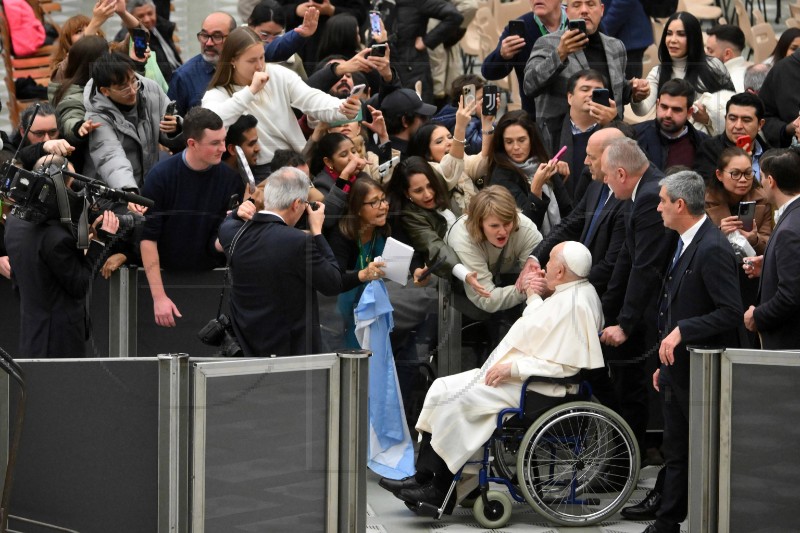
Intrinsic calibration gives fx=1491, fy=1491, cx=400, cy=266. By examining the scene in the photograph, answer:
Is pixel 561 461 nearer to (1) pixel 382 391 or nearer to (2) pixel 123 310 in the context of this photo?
(1) pixel 382 391

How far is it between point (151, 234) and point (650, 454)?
2.94 metres

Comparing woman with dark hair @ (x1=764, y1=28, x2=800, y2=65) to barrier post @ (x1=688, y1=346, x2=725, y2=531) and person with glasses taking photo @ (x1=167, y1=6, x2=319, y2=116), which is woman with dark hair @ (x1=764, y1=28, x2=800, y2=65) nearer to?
person with glasses taking photo @ (x1=167, y1=6, x2=319, y2=116)

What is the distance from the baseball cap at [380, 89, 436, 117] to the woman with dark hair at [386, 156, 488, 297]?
981 mm

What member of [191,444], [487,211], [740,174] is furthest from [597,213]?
[191,444]

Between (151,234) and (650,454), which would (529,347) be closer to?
(650,454)

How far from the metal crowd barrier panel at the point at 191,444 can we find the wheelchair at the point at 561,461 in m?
0.95

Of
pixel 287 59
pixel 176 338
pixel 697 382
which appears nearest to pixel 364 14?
pixel 287 59

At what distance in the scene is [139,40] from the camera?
9.05 meters

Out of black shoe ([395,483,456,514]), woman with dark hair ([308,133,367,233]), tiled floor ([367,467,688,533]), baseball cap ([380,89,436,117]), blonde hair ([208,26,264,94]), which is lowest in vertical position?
tiled floor ([367,467,688,533])

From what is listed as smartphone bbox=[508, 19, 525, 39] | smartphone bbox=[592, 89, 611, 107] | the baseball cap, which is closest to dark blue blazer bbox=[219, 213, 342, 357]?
the baseball cap

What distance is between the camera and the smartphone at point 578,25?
8445 millimetres

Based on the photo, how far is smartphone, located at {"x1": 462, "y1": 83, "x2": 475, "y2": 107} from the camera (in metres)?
8.41

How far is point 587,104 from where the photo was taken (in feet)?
27.2

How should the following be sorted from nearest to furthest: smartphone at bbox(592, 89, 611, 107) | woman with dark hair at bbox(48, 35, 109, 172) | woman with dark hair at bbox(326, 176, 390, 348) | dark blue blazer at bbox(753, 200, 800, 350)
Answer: dark blue blazer at bbox(753, 200, 800, 350) < woman with dark hair at bbox(326, 176, 390, 348) < smartphone at bbox(592, 89, 611, 107) < woman with dark hair at bbox(48, 35, 109, 172)
